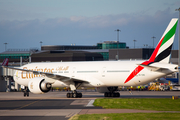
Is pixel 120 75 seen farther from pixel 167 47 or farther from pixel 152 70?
pixel 167 47

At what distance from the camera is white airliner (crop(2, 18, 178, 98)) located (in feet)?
105

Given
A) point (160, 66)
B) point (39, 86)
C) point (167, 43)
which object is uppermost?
point (167, 43)

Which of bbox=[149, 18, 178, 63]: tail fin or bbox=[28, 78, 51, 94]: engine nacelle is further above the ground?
bbox=[149, 18, 178, 63]: tail fin

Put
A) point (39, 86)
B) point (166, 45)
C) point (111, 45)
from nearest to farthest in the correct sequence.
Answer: point (166, 45), point (39, 86), point (111, 45)

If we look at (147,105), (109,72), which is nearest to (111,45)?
(109,72)

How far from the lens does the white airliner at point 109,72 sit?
105 feet

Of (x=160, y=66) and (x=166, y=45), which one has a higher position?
(x=166, y=45)

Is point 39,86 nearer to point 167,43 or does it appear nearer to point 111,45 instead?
point 167,43

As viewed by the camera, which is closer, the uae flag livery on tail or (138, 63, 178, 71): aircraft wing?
(138, 63, 178, 71): aircraft wing

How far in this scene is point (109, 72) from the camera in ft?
112

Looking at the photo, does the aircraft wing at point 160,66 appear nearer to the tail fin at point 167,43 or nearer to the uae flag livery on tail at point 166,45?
the uae flag livery on tail at point 166,45

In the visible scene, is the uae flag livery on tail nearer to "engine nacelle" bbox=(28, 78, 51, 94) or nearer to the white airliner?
the white airliner

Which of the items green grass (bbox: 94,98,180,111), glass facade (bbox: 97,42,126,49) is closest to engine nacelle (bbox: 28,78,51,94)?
green grass (bbox: 94,98,180,111)

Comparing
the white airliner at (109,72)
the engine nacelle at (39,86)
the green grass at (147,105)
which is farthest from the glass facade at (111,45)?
the green grass at (147,105)
